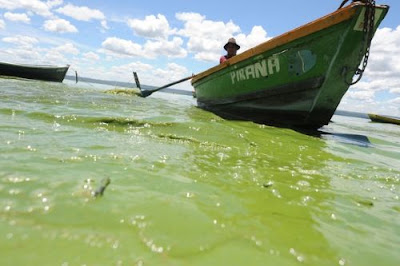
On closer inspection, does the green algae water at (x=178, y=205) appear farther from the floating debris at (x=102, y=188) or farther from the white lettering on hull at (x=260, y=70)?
the white lettering on hull at (x=260, y=70)

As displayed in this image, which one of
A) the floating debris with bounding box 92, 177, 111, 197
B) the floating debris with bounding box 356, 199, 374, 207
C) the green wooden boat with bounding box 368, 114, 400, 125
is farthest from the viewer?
the green wooden boat with bounding box 368, 114, 400, 125

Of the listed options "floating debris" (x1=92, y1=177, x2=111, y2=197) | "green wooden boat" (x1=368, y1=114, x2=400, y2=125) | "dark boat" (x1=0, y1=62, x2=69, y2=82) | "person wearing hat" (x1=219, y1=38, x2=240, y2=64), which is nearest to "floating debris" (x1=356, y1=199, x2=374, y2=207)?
"floating debris" (x1=92, y1=177, x2=111, y2=197)

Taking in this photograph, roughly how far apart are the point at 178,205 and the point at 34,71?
22628mm

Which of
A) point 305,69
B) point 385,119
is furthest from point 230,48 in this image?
point 385,119

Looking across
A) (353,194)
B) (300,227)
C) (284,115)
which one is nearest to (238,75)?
(284,115)

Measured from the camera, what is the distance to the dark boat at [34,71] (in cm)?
1970

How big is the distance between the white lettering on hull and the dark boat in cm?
1733

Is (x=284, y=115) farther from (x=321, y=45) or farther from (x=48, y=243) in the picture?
(x=48, y=243)

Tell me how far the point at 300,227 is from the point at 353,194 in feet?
3.28

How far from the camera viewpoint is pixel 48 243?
51.6 inches

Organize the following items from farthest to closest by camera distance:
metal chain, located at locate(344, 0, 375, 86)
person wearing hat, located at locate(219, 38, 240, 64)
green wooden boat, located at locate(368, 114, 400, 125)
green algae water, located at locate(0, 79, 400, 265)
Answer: green wooden boat, located at locate(368, 114, 400, 125), person wearing hat, located at locate(219, 38, 240, 64), metal chain, located at locate(344, 0, 375, 86), green algae water, located at locate(0, 79, 400, 265)

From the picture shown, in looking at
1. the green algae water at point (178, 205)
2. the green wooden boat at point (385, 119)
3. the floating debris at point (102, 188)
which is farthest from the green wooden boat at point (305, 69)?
the green wooden boat at point (385, 119)

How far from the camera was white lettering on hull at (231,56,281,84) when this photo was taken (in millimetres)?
6298

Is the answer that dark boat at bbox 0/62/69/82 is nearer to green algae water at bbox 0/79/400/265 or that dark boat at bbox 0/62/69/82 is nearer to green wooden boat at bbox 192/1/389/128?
green wooden boat at bbox 192/1/389/128
